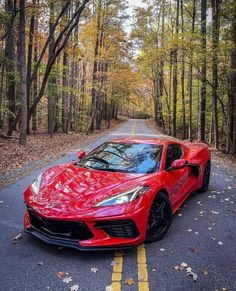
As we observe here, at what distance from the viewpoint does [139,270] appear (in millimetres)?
3396

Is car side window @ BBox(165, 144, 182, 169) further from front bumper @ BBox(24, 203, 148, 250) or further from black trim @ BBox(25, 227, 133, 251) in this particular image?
black trim @ BBox(25, 227, 133, 251)

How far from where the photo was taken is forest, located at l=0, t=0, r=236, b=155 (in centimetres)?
1409

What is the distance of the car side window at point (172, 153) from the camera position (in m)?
5.19

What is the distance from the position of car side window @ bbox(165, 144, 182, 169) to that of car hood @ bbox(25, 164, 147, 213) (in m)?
0.85

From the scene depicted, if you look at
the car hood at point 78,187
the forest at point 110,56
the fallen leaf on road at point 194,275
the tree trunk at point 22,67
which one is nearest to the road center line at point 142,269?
the fallen leaf on road at point 194,275

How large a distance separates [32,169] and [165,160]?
5.55 meters

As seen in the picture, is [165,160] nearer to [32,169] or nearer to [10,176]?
[10,176]

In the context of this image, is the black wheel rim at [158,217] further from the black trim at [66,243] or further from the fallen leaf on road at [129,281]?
the fallen leaf on road at [129,281]

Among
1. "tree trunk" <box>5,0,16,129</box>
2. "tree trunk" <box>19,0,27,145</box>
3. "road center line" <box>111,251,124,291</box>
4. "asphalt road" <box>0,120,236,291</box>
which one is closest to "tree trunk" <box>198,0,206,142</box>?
"tree trunk" <box>19,0,27,145</box>

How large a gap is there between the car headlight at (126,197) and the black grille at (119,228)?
0.77 ft

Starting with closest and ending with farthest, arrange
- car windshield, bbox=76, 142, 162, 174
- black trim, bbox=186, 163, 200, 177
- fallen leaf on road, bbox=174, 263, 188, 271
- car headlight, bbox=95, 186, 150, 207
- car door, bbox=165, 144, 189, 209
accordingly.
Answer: fallen leaf on road, bbox=174, 263, 188, 271 → car headlight, bbox=95, 186, 150, 207 → car windshield, bbox=76, 142, 162, 174 → car door, bbox=165, 144, 189, 209 → black trim, bbox=186, 163, 200, 177

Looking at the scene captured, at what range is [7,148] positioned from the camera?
12.4 metres

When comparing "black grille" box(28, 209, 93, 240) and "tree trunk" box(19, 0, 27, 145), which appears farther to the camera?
"tree trunk" box(19, 0, 27, 145)

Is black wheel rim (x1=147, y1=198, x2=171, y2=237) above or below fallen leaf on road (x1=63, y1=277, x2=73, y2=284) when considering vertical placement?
above
